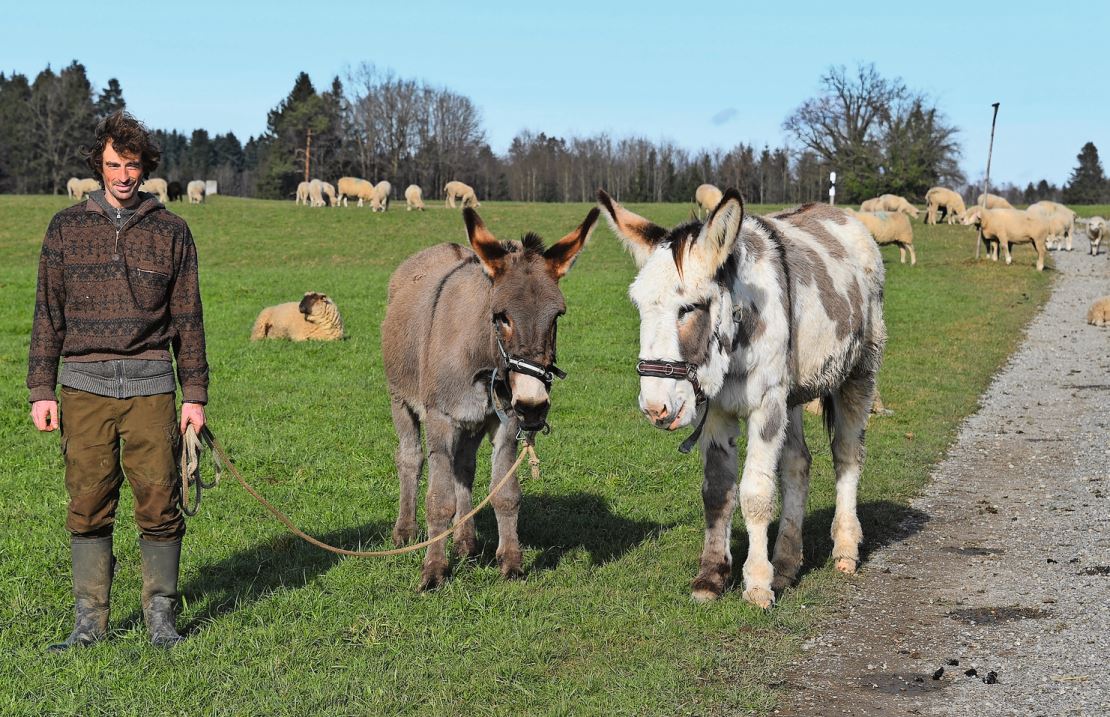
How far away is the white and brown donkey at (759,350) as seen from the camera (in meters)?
5.38

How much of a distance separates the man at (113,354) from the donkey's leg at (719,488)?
2931 millimetres

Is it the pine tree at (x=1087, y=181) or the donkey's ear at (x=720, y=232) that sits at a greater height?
the pine tree at (x=1087, y=181)

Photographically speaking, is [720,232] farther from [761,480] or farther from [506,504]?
[506,504]

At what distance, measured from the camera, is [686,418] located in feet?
17.3

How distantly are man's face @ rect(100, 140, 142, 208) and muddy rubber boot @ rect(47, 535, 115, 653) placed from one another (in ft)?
5.58

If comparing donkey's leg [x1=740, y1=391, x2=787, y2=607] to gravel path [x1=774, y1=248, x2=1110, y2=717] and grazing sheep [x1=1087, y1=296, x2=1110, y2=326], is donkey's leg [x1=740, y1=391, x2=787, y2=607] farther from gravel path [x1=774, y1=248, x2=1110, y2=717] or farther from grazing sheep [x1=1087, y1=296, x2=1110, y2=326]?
grazing sheep [x1=1087, y1=296, x2=1110, y2=326]

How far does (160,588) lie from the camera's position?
5223 mm

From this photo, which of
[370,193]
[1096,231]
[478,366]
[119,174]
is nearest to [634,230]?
[478,366]

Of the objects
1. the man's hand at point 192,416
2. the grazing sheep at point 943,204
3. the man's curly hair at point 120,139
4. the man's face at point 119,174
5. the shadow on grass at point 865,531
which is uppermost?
the grazing sheep at point 943,204

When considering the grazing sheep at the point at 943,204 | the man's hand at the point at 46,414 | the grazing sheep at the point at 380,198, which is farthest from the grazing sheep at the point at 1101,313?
the grazing sheep at the point at 380,198

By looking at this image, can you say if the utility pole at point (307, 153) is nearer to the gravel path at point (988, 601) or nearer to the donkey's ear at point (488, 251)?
the gravel path at point (988, 601)

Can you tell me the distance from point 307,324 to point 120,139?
13.8 metres

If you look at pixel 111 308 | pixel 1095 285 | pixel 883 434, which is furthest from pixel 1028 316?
pixel 111 308

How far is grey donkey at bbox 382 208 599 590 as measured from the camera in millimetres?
5699
